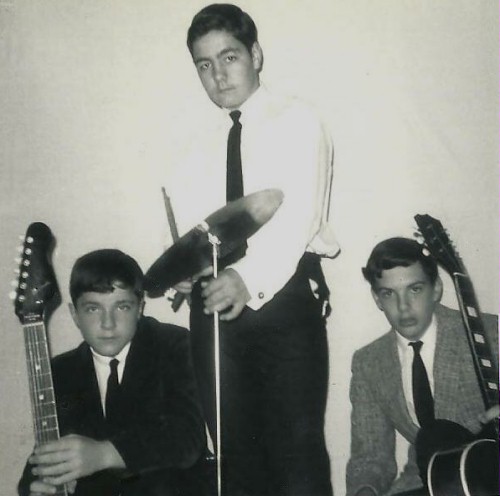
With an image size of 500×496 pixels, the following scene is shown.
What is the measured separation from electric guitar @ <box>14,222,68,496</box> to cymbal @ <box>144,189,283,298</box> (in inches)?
12.5

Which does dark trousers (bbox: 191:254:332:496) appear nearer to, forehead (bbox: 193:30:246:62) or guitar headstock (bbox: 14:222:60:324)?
guitar headstock (bbox: 14:222:60:324)

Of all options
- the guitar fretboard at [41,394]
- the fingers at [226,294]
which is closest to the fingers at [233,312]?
the fingers at [226,294]

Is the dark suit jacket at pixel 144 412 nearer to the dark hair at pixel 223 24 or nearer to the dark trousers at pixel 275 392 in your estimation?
the dark trousers at pixel 275 392

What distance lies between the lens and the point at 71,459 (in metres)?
1.24

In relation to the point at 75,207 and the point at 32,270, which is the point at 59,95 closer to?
the point at 75,207

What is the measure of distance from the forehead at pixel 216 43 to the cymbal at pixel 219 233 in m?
0.43

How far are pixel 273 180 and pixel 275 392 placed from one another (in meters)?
0.46

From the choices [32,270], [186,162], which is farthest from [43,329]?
[186,162]

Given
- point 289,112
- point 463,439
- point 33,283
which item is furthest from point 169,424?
point 289,112

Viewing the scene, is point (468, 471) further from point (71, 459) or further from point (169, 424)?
point (71, 459)

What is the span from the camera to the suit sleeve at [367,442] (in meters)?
1.43

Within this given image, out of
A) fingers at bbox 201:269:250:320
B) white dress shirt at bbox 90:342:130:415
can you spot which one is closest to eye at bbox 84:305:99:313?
white dress shirt at bbox 90:342:130:415

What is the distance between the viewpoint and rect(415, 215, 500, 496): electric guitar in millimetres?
1144

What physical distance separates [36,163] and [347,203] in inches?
35.0
